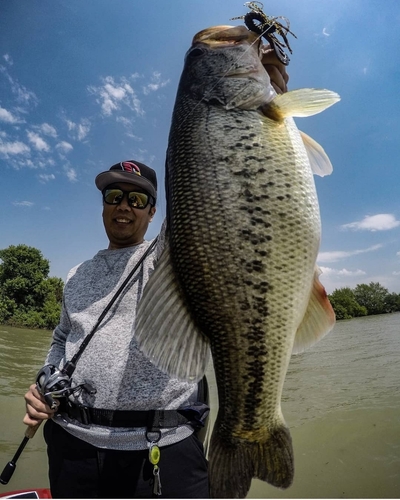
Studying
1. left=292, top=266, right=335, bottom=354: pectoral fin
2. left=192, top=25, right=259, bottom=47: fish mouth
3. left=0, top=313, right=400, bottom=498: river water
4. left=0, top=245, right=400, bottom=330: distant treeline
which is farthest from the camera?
left=0, top=245, right=400, bottom=330: distant treeline

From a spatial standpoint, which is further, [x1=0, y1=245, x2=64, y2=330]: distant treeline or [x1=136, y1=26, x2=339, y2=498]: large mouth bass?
[x1=0, y1=245, x2=64, y2=330]: distant treeline

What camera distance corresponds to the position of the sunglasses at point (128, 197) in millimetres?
2787

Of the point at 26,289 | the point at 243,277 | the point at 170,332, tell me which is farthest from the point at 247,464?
the point at 26,289

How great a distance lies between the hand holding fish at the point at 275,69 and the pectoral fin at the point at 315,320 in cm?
100

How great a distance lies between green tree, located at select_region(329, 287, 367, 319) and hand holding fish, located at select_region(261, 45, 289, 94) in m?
Answer: 40.0

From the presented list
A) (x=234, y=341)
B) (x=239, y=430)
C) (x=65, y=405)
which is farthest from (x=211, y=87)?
(x=65, y=405)

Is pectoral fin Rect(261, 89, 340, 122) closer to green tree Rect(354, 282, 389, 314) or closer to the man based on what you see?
the man

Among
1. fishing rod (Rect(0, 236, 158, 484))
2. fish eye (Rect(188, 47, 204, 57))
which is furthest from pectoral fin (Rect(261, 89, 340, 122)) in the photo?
fishing rod (Rect(0, 236, 158, 484))

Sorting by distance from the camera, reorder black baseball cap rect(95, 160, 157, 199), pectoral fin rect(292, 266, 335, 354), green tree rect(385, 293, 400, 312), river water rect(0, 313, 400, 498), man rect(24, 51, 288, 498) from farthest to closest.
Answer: green tree rect(385, 293, 400, 312) < river water rect(0, 313, 400, 498) < black baseball cap rect(95, 160, 157, 199) < man rect(24, 51, 288, 498) < pectoral fin rect(292, 266, 335, 354)

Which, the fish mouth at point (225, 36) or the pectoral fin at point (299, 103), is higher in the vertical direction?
the fish mouth at point (225, 36)

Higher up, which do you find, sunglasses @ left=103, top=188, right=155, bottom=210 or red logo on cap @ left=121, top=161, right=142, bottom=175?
red logo on cap @ left=121, top=161, right=142, bottom=175

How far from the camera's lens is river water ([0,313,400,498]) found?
694 centimetres

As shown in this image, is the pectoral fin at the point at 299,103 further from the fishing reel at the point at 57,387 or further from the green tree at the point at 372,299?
the green tree at the point at 372,299

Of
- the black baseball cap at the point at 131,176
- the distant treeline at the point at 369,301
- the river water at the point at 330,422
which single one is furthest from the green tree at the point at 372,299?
the black baseball cap at the point at 131,176
